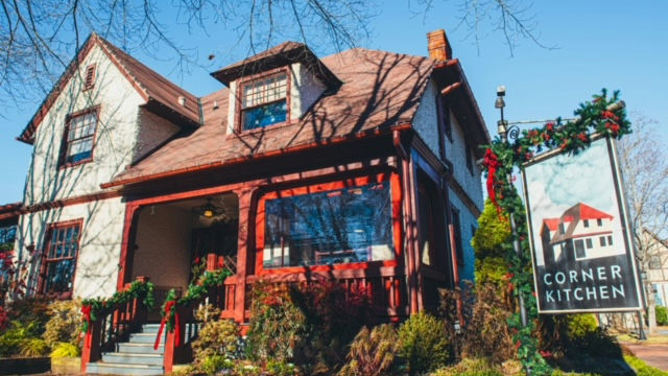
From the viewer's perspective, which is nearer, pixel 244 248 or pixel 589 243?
pixel 589 243

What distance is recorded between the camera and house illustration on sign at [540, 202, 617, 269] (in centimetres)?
428

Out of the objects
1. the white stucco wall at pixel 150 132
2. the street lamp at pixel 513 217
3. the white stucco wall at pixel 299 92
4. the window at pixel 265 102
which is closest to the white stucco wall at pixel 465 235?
the white stucco wall at pixel 299 92

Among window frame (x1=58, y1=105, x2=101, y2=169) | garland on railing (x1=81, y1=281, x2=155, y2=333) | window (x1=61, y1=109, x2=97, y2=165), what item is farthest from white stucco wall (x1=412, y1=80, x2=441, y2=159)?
window (x1=61, y1=109, x2=97, y2=165)

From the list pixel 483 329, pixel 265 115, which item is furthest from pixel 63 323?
pixel 483 329

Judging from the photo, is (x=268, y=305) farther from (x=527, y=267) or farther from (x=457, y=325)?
(x=527, y=267)

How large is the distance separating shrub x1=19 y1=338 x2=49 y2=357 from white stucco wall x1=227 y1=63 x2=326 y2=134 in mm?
6484

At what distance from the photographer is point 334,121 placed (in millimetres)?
9641

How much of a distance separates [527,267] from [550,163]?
1.24 m

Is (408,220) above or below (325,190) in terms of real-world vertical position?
below

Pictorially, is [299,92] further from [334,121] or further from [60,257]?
[60,257]

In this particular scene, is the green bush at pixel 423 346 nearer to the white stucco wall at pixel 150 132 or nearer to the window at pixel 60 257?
the white stucco wall at pixel 150 132

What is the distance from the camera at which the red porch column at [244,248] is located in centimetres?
888

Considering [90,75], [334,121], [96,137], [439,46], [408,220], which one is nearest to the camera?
[408,220]

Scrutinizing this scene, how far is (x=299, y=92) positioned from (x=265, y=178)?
247cm
